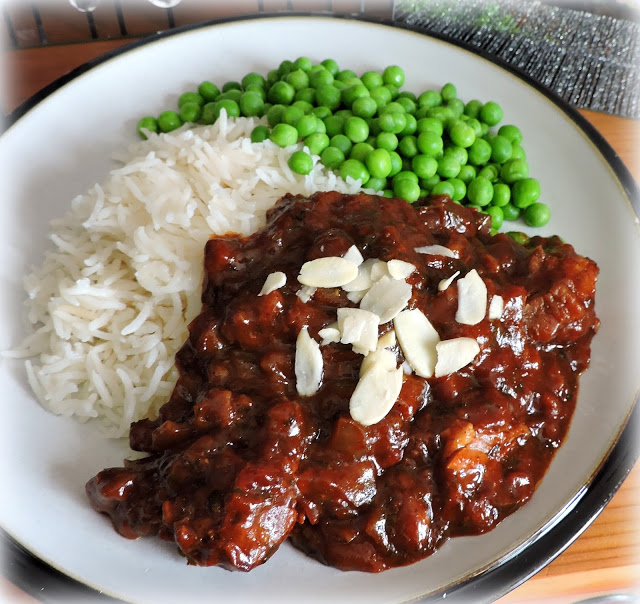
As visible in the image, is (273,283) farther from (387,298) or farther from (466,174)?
(466,174)

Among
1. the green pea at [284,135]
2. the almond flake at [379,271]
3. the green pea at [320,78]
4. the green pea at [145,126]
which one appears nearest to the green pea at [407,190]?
the green pea at [284,135]

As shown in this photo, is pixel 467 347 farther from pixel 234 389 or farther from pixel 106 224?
pixel 106 224

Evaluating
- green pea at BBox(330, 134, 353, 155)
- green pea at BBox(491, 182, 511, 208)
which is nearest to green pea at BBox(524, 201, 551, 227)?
green pea at BBox(491, 182, 511, 208)

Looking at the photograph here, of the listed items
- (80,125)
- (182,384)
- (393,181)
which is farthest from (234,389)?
(80,125)

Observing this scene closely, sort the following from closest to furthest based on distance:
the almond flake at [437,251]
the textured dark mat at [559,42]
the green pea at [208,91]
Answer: the almond flake at [437,251] < the green pea at [208,91] < the textured dark mat at [559,42]

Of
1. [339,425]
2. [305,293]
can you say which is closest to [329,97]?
[305,293]

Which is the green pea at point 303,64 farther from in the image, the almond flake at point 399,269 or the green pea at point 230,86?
the almond flake at point 399,269
